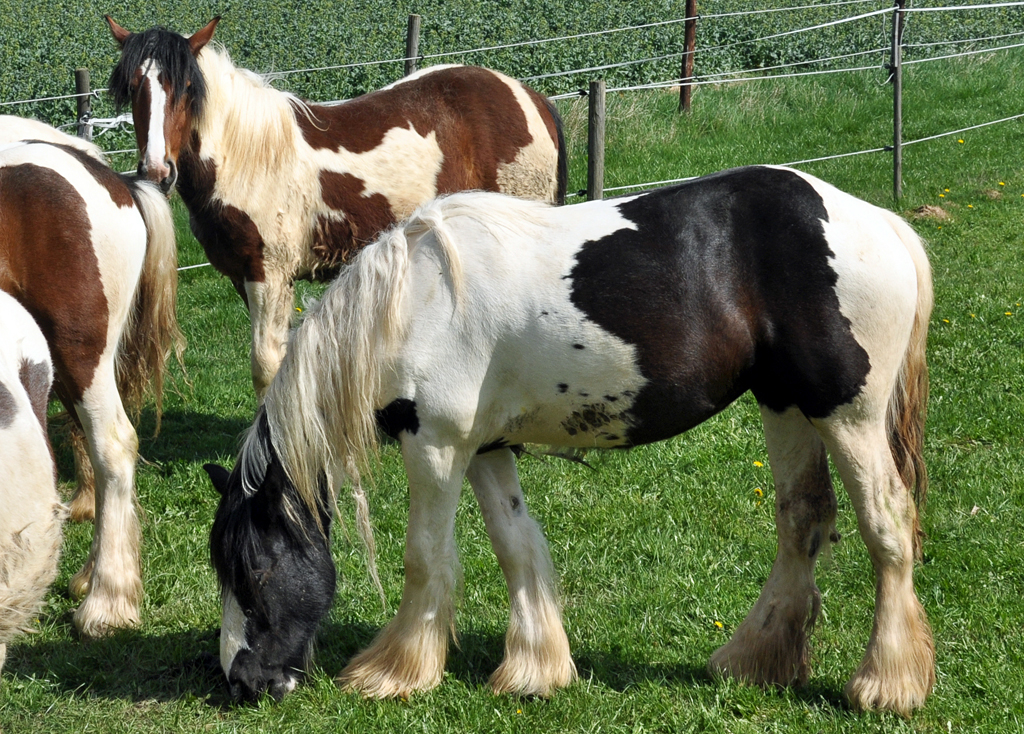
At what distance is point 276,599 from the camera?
3.31 metres

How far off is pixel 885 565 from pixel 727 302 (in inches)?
39.8

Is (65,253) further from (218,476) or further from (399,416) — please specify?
(399,416)

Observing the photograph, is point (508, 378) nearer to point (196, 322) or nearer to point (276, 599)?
point (276, 599)

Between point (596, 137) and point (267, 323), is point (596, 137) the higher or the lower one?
the higher one

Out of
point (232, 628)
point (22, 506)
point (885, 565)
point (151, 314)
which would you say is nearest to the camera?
point (22, 506)

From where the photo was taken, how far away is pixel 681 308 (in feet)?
10.2

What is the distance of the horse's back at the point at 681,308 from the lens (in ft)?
10.1

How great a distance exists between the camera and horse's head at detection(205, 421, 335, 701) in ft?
10.8

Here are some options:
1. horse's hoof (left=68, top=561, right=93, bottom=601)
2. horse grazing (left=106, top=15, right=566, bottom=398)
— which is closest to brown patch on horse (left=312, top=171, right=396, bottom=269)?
horse grazing (left=106, top=15, right=566, bottom=398)

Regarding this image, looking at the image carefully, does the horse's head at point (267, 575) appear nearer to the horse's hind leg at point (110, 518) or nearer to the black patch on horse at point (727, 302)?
the horse's hind leg at point (110, 518)

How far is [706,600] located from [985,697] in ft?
3.53

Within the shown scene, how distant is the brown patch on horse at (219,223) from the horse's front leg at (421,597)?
2808mm

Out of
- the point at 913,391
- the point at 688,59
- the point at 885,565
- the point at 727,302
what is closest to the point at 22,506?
the point at 727,302

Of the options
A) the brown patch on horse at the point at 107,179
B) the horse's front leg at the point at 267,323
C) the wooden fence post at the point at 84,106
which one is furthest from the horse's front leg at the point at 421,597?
the wooden fence post at the point at 84,106
